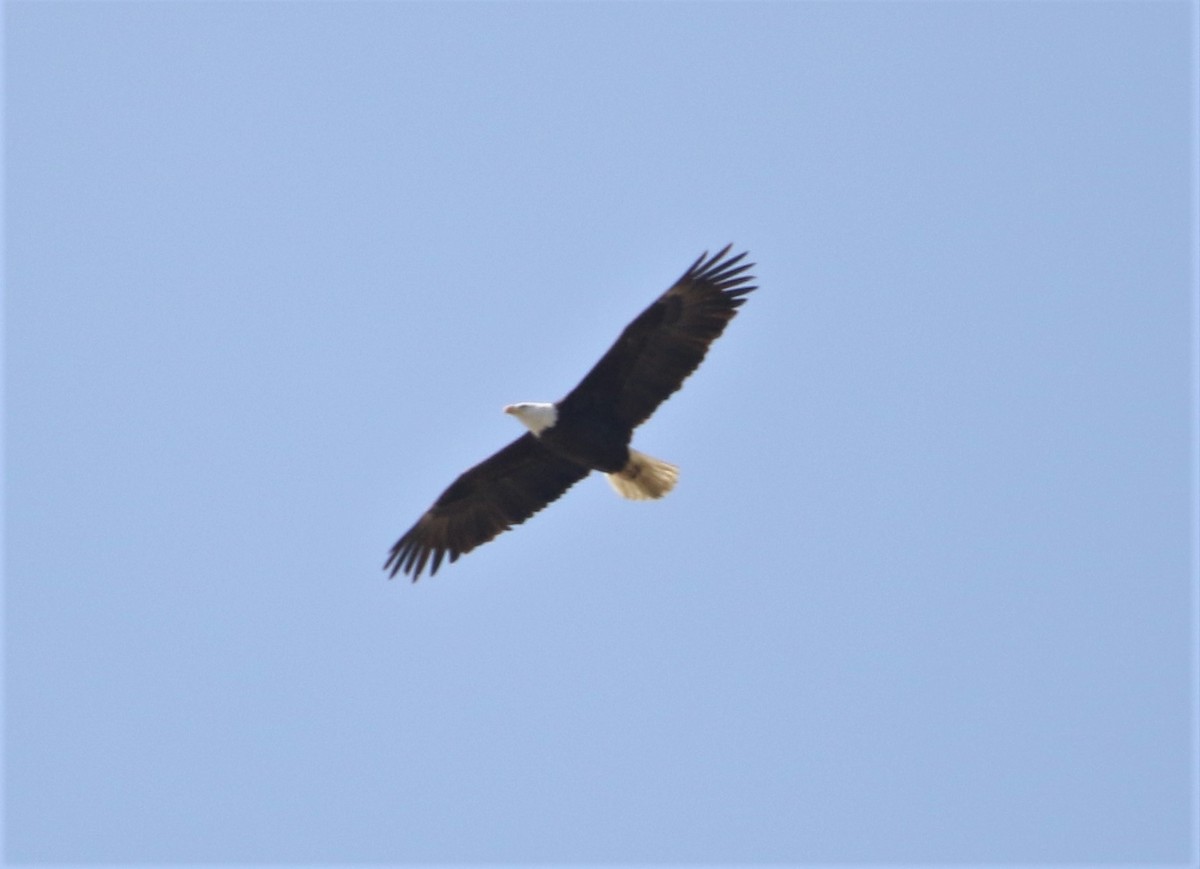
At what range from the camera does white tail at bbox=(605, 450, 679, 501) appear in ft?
55.1

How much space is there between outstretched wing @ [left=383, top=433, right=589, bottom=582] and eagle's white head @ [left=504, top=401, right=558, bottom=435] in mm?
255

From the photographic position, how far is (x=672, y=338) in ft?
51.8

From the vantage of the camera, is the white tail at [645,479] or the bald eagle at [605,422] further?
the white tail at [645,479]


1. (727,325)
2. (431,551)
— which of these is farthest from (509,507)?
(727,325)

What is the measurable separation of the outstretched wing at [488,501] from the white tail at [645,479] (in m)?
0.40

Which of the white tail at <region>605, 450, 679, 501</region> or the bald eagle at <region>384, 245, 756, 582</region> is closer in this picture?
the bald eagle at <region>384, 245, 756, 582</region>

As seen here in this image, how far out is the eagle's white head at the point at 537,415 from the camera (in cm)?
1602

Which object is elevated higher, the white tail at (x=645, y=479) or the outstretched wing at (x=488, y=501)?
the white tail at (x=645, y=479)

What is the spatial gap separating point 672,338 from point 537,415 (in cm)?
116

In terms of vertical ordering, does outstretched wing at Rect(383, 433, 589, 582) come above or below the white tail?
below

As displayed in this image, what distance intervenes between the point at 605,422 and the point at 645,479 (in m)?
1.07

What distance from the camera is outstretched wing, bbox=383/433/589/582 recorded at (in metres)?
16.6

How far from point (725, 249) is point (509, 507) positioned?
104 inches

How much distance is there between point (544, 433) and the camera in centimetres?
1608
